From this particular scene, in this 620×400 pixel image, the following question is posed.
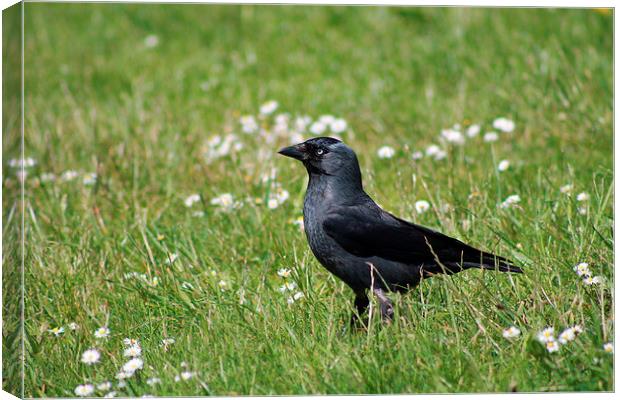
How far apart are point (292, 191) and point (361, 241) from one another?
1.62m

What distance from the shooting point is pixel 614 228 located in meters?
4.20

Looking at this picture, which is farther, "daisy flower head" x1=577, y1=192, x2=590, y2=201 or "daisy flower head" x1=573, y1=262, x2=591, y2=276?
"daisy flower head" x1=577, y1=192, x2=590, y2=201

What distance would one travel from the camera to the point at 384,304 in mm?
3885

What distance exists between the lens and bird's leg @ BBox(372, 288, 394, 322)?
12.7 ft

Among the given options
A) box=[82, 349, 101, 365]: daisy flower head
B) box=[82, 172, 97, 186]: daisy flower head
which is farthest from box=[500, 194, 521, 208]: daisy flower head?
box=[82, 172, 97, 186]: daisy flower head

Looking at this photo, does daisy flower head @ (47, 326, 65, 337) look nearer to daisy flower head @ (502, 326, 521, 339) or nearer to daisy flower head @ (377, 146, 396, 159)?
daisy flower head @ (502, 326, 521, 339)

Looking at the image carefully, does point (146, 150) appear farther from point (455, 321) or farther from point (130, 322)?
point (455, 321)

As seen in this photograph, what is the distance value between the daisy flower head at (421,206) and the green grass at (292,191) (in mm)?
36

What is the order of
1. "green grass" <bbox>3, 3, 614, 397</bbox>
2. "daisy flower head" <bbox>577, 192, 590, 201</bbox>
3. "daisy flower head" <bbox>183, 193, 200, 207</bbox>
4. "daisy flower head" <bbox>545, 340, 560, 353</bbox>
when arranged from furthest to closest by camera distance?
"daisy flower head" <bbox>183, 193, 200, 207</bbox> → "daisy flower head" <bbox>577, 192, 590, 201</bbox> → "green grass" <bbox>3, 3, 614, 397</bbox> → "daisy flower head" <bbox>545, 340, 560, 353</bbox>

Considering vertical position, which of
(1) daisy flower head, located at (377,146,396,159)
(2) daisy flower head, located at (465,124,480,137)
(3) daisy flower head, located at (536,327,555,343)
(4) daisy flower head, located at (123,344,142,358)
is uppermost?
(2) daisy flower head, located at (465,124,480,137)

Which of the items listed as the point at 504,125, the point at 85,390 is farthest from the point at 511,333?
the point at 504,125

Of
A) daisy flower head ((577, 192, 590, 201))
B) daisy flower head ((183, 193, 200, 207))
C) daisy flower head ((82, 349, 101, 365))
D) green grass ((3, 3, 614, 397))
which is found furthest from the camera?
daisy flower head ((183, 193, 200, 207))

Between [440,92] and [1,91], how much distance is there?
391cm

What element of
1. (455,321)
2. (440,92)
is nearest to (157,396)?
(455,321)
